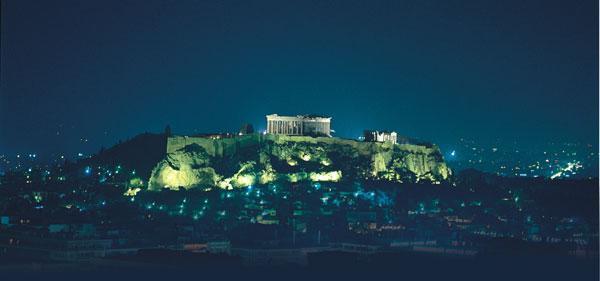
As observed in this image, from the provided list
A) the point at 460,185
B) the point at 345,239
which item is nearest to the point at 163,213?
the point at 345,239

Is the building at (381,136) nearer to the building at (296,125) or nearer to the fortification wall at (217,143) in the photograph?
the building at (296,125)

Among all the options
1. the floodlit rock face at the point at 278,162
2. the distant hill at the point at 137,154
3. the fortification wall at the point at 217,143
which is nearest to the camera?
the floodlit rock face at the point at 278,162

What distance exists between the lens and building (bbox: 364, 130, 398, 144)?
6700 centimetres

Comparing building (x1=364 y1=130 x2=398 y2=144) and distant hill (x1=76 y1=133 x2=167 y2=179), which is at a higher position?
building (x1=364 y1=130 x2=398 y2=144)

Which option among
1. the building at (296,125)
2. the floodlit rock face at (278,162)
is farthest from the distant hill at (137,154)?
the building at (296,125)

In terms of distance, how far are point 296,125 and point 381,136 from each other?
5185 mm

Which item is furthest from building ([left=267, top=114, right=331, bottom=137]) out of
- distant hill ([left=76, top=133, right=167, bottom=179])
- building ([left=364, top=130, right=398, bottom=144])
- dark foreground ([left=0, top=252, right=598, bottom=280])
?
dark foreground ([left=0, top=252, right=598, bottom=280])

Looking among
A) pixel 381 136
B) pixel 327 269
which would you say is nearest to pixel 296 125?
pixel 381 136

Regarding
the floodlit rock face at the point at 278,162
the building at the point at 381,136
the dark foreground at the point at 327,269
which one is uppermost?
the building at the point at 381,136

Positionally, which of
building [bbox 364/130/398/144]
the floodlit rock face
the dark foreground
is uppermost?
building [bbox 364/130/398/144]

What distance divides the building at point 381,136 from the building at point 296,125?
2180 millimetres

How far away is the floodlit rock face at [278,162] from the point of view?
2306 inches

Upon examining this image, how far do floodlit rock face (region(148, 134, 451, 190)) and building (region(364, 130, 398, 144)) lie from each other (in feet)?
5.20

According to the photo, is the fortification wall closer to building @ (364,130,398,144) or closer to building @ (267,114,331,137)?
building @ (267,114,331,137)
